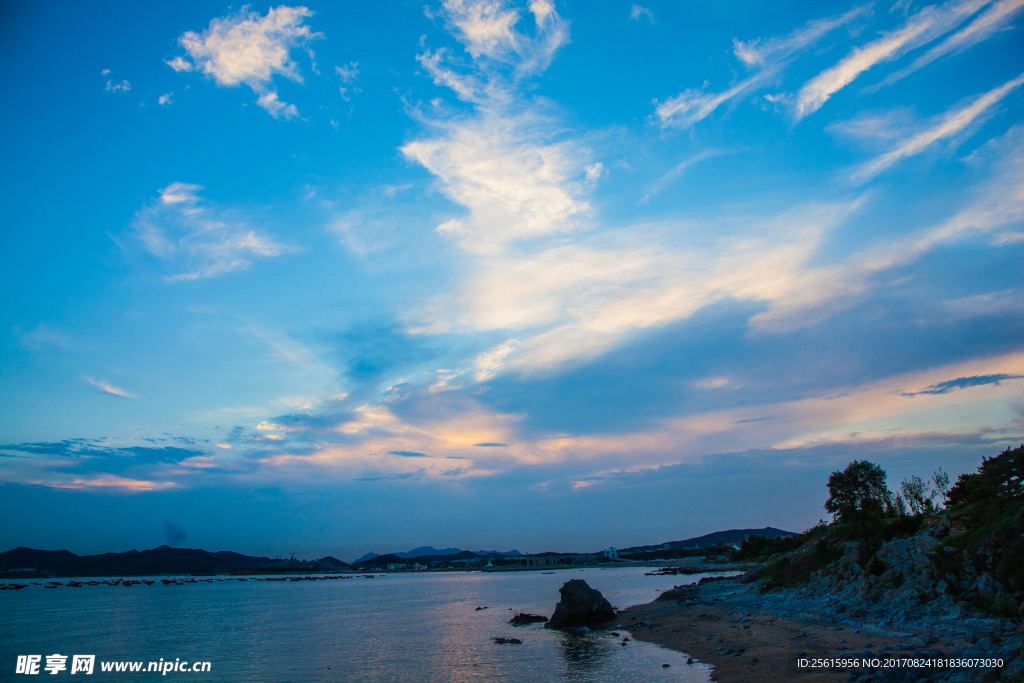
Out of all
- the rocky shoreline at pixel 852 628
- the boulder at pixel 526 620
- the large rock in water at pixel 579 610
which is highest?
the rocky shoreline at pixel 852 628

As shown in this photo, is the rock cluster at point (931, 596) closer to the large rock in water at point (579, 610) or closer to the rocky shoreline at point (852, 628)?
the rocky shoreline at point (852, 628)

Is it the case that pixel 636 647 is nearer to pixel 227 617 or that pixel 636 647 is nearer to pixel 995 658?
pixel 995 658

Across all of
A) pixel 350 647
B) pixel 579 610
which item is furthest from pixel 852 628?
pixel 350 647

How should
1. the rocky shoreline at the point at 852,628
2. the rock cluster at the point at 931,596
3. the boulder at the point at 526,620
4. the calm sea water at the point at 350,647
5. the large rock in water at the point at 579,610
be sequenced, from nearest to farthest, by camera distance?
the rock cluster at the point at 931,596 → the rocky shoreline at the point at 852,628 → the calm sea water at the point at 350,647 → the large rock in water at the point at 579,610 → the boulder at the point at 526,620

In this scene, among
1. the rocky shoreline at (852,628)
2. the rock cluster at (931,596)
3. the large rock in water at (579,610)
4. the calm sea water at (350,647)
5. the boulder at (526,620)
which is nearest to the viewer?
the rock cluster at (931,596)

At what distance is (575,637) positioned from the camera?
41438 millimetres

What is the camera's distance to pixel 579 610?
1832 inches

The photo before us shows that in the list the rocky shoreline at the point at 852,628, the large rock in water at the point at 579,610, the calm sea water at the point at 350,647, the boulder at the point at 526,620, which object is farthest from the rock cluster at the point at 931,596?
the boulder at the point at 526,620

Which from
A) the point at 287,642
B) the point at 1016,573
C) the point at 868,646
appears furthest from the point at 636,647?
the point at 287,642

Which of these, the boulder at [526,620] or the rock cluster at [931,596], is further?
the boulder at [526,620]

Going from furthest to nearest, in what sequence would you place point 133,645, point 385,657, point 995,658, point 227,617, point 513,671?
point 227,617 < point 133,645 < point 385,657 < point 513,671 < point 995,658

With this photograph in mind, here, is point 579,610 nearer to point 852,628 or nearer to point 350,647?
point 350,647

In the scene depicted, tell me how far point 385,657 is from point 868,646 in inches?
1248

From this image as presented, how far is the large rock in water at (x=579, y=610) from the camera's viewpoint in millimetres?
46406
